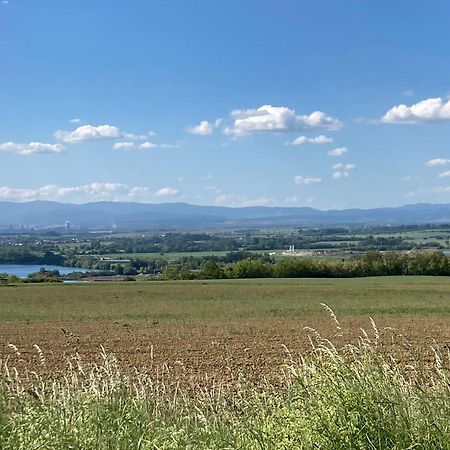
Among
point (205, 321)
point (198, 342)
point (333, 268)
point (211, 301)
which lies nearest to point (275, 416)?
point (198, 342)

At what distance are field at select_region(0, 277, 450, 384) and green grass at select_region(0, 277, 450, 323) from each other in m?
0.07

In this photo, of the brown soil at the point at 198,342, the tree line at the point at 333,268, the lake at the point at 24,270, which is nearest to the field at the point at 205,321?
the brown soil at the point at 198,342

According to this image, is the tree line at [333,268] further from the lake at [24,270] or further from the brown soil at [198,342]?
the brown soil at [198,342]

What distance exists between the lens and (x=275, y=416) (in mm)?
5152

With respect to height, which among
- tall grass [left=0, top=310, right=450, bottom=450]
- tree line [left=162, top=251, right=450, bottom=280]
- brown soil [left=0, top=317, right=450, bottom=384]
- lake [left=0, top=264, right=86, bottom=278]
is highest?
tall grass [left=0, top=310, right=450, bottom=450]

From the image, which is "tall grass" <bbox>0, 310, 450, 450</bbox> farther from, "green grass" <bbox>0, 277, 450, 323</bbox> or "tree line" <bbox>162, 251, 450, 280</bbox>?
"tree line" <bbox>162, 251, 450, 280</bbox>

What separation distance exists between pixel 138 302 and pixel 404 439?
44790 mm

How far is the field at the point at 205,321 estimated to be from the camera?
1997 centimetres

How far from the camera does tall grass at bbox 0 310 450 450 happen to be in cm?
473

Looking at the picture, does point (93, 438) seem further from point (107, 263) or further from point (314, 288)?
point (107, 263)

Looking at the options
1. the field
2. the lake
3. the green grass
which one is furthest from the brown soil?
the lake

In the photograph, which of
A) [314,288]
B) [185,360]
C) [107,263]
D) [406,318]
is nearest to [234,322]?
[406,318]

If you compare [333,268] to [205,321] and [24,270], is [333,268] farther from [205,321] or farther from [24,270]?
[205,321]

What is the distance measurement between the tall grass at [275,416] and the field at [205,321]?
35.0 inches
